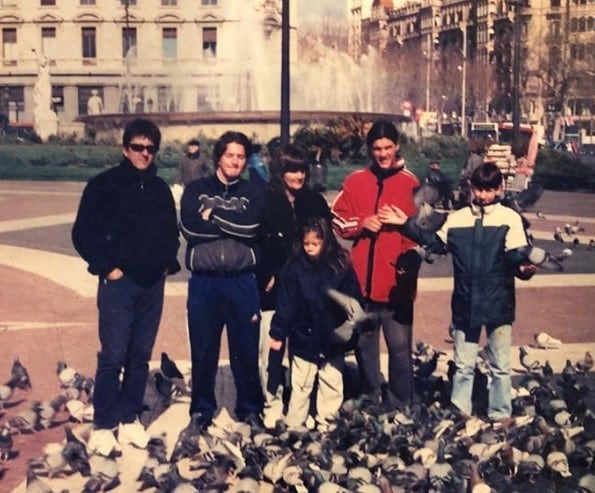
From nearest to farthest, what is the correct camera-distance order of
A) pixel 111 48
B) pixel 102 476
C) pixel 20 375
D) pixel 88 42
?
1. pixel 102 476
2. pixel 20 375
3. pixel 88 42
4. pixel 111 48

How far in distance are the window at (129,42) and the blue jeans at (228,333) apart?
3702 mm

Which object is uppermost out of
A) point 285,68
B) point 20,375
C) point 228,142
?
point 285,68

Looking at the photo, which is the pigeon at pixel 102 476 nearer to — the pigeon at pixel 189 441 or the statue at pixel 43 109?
the pigeon at pixel 189 441

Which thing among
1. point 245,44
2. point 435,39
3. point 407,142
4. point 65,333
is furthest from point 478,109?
point 65,333

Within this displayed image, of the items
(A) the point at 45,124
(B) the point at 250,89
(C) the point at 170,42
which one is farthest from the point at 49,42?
(B) the point at 250,89

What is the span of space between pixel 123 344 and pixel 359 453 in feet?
3.92

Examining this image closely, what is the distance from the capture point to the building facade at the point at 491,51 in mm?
7668

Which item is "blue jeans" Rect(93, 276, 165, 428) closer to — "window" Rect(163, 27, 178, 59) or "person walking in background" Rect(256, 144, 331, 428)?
→ "person walking in background" Rect(256, 144, 331, 428)

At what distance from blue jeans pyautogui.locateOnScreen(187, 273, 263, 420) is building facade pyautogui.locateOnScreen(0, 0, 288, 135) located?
301 cm

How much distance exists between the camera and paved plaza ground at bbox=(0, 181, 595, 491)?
5.07 m

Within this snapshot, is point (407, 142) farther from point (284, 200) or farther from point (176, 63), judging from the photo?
point (284, 200)

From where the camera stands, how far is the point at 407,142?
11922 millimetres

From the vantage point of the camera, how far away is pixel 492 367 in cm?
449

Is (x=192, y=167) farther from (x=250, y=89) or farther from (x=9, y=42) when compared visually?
(x=250, y=89)
